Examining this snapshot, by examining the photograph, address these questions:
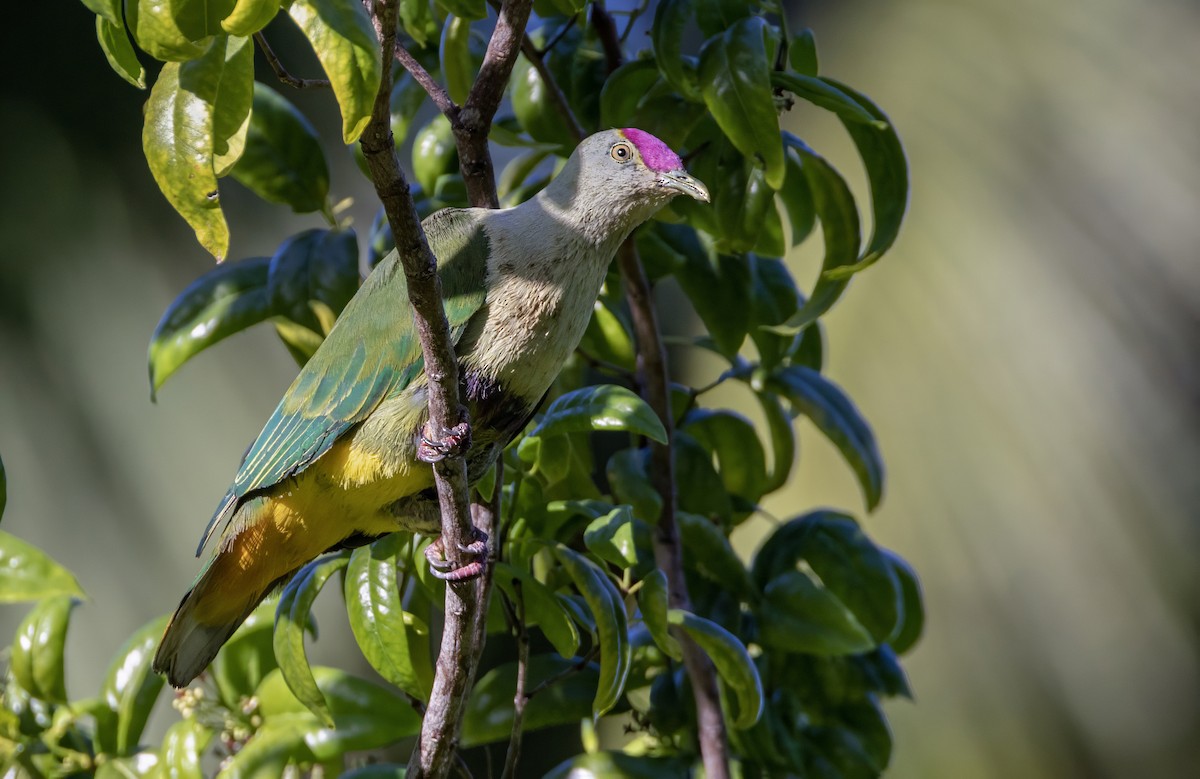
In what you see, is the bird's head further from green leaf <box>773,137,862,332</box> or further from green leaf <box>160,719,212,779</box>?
green leaf <box>160,719,212,779</box>

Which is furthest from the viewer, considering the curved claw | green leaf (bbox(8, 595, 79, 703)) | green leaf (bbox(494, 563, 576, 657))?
green leaf (bbox(8, 595, 79, 703))

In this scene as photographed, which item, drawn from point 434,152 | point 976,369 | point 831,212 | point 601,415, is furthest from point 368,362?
point 976,369

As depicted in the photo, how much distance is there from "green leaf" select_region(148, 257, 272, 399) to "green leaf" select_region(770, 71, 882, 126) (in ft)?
2.38

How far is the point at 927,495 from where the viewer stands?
2326 millimetres

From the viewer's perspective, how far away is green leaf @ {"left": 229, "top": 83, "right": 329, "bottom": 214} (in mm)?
1472

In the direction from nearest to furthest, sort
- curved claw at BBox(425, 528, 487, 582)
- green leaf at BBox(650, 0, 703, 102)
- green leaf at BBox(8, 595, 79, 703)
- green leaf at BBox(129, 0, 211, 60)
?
green leaf at BBox(129, 0, 211, 60) < curved claw at BBox(425, 528, 487, 582) < green leaf at BBox(650, 0, 703, 102) < green leaf at BBox(8, 595, 79, 703)

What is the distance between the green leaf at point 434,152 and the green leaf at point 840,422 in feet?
1.90

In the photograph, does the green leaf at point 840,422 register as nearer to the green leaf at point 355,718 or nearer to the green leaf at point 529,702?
the green leaf at point 529,702

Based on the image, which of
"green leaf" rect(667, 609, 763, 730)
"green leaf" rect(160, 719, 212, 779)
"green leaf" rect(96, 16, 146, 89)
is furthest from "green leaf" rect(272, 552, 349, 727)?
"green leaf" rect(96, 16, 146, 89)

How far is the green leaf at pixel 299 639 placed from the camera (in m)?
1.21

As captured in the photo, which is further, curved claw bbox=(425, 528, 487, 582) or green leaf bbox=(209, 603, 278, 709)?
green leaf bbox=(209, 603, 278, 709)

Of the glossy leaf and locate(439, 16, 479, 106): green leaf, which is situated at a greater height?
locate(439, 16, 479, 106): green leaf

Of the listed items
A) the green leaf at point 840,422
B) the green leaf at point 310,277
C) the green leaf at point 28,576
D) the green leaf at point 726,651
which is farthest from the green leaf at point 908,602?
the green leaf at point 28,576

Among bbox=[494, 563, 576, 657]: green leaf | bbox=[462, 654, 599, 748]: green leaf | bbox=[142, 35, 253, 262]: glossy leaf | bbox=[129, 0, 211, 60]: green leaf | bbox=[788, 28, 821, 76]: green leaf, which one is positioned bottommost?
bbox=[462, 654, 599, 748]: green leaf
